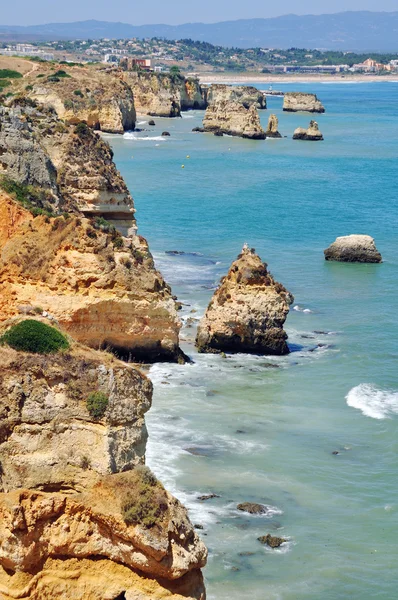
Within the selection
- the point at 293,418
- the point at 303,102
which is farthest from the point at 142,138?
the point at 293,418

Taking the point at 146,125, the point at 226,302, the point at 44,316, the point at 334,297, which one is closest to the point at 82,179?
the point at 226,302

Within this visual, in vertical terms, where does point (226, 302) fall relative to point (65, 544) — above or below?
below

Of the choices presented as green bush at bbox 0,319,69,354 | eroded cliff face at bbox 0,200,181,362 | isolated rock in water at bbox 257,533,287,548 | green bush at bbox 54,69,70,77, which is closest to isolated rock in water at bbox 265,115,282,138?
green bush at bbox 54,69,70,77

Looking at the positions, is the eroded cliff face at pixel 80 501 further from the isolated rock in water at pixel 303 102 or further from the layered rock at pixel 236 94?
the isolated rock in water at pixel 303 102

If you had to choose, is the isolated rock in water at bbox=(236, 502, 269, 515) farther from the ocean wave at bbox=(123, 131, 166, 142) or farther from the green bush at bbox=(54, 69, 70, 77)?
the green bush at bbox=(54, 69, 70, 77)

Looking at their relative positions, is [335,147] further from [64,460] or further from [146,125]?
[64,460]

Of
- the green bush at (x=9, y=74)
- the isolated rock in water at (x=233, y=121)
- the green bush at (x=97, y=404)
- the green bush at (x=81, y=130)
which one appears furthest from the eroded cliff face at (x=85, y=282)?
the isolated rock in water at (x=233, y=121)

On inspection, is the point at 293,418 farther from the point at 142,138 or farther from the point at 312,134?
the point at 312,134

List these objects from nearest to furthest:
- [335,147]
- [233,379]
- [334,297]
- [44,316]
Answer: [44,316]
[233,379]
[334,297]
[335,147]
